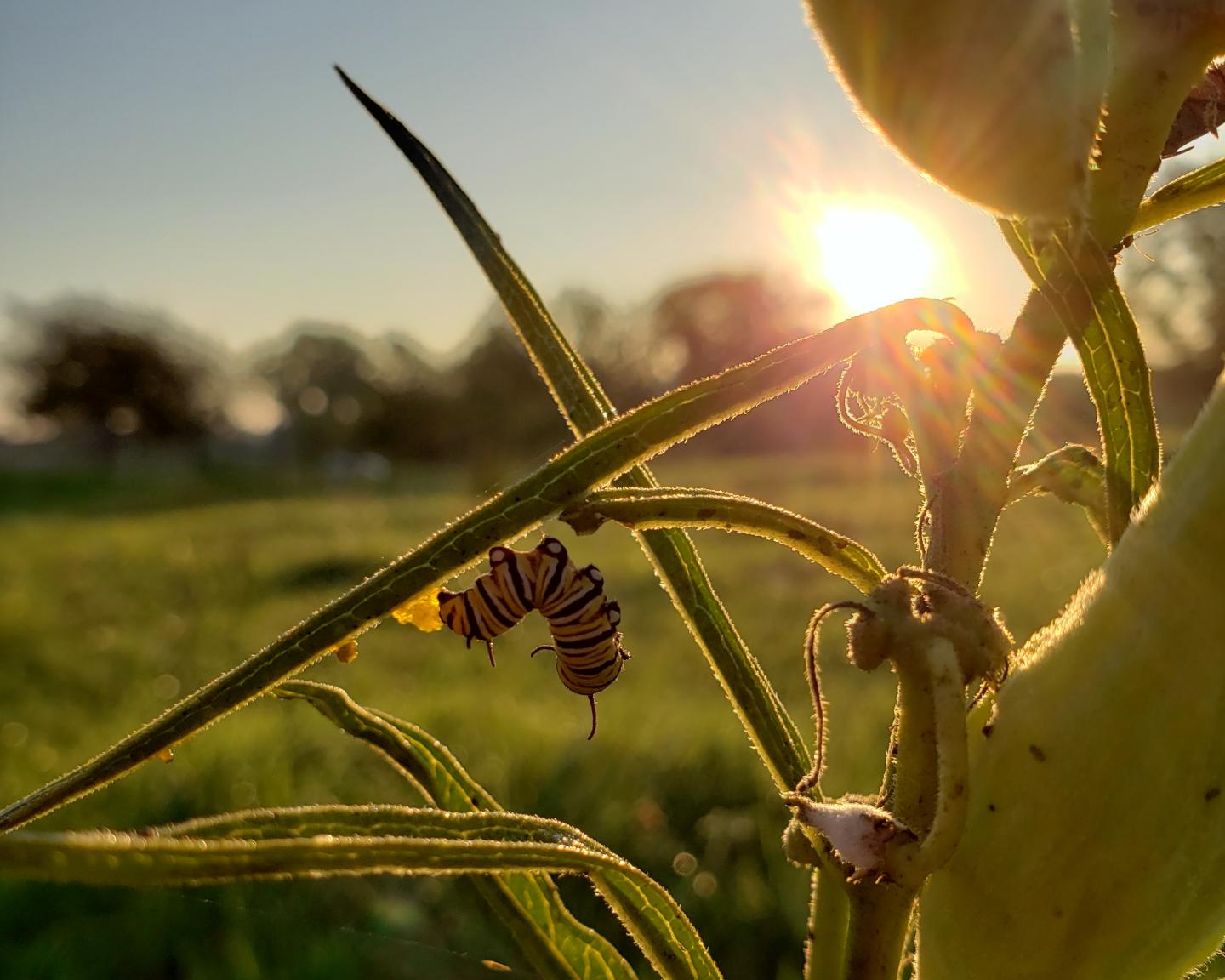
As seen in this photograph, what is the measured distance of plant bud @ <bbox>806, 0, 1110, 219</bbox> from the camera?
40 cm

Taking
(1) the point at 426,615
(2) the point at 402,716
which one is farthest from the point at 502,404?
(1) the point at 426,615

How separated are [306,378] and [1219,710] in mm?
40577

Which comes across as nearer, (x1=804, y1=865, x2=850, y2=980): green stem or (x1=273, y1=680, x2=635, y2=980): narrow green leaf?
(x1=804, y1=865, x2=850, y2=980): green stem

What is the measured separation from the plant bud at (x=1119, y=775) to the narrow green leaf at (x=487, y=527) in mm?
188

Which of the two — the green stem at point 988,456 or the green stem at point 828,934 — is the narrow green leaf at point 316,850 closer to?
the green stem at point 828,934

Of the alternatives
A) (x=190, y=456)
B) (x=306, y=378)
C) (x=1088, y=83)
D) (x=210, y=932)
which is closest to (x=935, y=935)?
(x=1088, y=83)

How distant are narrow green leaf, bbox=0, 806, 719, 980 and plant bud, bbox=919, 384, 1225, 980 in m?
0.23

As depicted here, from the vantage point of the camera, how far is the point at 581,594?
708 mm

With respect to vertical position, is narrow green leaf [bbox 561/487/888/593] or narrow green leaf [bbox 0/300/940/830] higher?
narrow green leaf [bbox 0/300/940/830]

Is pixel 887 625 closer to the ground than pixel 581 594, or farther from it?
closer to the ground

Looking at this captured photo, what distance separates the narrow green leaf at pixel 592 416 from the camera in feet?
2.29

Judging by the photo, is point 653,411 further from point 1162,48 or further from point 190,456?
point 190,456

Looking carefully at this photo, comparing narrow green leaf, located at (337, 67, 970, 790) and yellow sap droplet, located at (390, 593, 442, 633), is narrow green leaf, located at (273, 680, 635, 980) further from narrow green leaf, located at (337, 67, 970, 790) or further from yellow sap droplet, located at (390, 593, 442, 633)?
narrow green leaf, located at (337, 67, 970, 790)

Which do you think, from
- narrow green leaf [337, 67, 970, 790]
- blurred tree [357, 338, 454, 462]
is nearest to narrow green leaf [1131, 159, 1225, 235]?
narrow green leaf [337, 67, 970, 790]
